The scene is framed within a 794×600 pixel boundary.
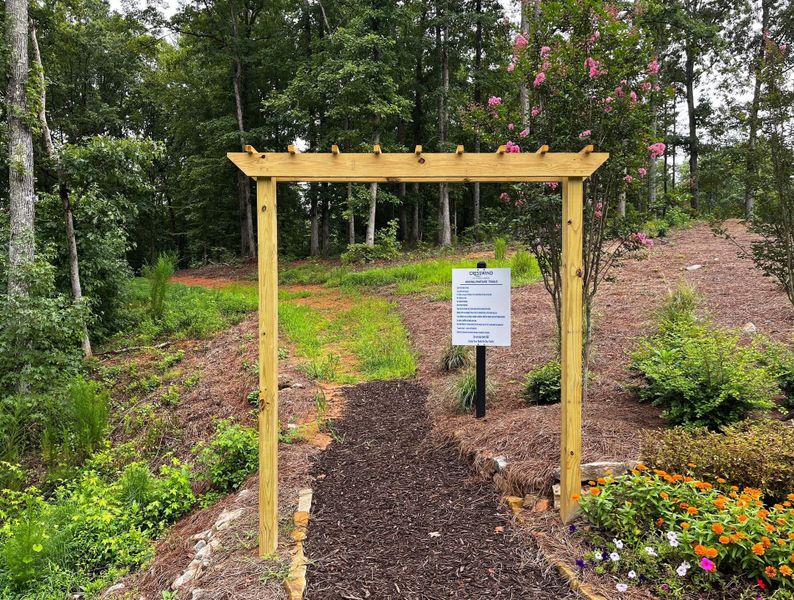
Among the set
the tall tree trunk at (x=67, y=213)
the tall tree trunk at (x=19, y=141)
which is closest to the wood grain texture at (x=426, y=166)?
the tall tree trunk at (x=19, y=141)

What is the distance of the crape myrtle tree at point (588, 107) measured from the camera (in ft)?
12.4

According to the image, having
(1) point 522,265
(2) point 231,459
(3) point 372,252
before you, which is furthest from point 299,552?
(3) point 372,252

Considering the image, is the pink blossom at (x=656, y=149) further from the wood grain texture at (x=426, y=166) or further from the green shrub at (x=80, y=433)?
the green shrub at (x=80, y=433)

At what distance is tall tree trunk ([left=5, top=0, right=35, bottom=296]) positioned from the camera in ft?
21.2

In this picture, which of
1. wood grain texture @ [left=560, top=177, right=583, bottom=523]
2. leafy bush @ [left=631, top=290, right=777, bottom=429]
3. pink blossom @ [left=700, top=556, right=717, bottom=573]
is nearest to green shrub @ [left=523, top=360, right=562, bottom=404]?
leafy bush @ [left=631, top=290, right=777, bottom=429]

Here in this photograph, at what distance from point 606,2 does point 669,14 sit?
37.8 feet

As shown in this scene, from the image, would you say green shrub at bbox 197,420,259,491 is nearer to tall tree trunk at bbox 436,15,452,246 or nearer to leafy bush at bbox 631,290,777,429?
leafy bush at bbox 631,290,777,429

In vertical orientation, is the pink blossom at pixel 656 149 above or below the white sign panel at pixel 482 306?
above

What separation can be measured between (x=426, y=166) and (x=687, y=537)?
7.03ft

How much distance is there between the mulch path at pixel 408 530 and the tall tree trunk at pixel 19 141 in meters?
5.22

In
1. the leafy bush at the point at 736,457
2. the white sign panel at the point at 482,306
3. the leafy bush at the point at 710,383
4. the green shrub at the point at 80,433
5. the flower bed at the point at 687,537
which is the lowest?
the green shrub at the point at 80,433

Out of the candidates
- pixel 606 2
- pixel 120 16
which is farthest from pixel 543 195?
pixel 120 16

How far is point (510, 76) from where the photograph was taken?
15.1 ft

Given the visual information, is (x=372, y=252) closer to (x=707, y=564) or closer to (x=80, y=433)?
(x=80, y=433)
